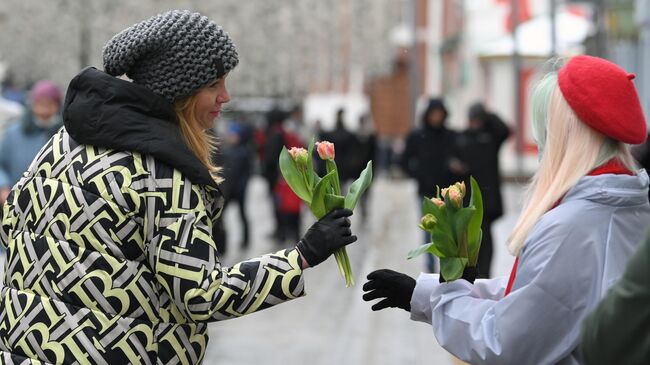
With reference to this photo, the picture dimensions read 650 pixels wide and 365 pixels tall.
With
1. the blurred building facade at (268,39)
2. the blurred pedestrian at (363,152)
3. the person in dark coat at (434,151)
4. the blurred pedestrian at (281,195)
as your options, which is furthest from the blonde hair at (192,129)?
the blurred pedestrian at (363,152)

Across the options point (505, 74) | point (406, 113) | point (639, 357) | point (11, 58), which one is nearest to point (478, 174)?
point (639, 357)

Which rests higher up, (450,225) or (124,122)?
(124,122)

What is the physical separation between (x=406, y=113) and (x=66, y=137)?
65.8 meters

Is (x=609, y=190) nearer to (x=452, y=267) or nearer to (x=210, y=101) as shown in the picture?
(x=452, y=267)

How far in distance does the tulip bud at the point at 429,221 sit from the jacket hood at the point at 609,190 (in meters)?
0.38

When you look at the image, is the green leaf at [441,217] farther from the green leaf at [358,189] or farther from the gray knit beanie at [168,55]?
the gray knit beanie at [168,55]

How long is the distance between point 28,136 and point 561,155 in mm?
6242

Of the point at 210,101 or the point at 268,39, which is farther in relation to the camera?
the point at 268,39

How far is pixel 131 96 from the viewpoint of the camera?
130 inches

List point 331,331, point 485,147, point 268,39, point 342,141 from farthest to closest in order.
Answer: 1. point 268,39
2. point 342,141
3. point 485,147
4. point 331,331

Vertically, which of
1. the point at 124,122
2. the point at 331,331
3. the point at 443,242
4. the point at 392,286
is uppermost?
the point at 124,122

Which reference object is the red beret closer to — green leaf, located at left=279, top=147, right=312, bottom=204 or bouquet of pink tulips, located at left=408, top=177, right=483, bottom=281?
bouquet of pink tulips, located at left=408, top=177, right=483, bottom=281

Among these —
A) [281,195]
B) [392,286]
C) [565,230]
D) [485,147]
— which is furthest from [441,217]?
[281,195]

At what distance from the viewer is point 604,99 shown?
309 cm
